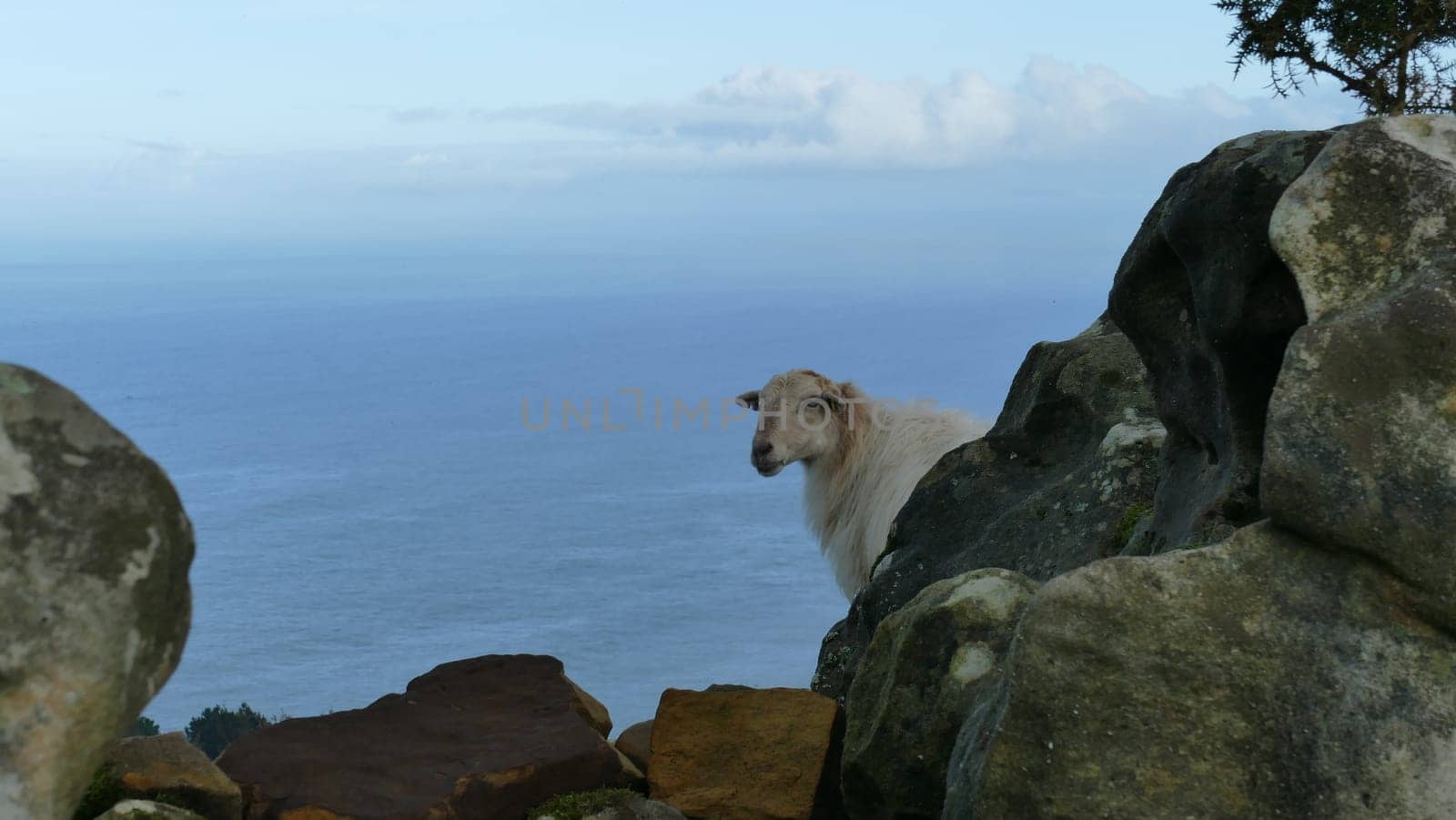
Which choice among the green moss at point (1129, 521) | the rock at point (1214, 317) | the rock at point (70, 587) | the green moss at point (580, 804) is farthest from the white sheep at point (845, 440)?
the rock at point (70, 587)

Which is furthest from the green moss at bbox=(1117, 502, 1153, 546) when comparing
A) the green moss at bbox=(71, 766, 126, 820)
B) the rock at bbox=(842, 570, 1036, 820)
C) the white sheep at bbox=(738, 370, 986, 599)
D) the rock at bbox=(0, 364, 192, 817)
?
the white sheep at bbox=(738, 370, 986, 599)

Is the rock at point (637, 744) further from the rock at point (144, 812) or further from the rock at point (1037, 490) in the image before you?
the rock at point (144, 812)

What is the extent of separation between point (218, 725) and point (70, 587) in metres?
11.3

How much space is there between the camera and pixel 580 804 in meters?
6.06

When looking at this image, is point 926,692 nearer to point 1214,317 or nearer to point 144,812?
point 1214,317

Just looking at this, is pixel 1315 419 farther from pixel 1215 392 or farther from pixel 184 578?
pixel 184 578

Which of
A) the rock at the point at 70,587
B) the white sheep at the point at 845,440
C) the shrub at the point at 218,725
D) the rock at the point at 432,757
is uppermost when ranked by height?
the rock at the point at 70,587

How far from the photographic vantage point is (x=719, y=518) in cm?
4903

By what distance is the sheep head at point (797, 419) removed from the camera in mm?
13430

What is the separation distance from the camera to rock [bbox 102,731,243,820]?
18.1 ft

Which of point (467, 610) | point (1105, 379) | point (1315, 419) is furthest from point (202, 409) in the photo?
point (1315, 419)

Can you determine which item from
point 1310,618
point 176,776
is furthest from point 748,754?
point 1310,618

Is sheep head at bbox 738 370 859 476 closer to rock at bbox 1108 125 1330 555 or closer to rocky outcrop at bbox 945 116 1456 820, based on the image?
rock at bbox 1108 125 1330 555

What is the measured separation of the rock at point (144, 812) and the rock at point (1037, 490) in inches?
132
